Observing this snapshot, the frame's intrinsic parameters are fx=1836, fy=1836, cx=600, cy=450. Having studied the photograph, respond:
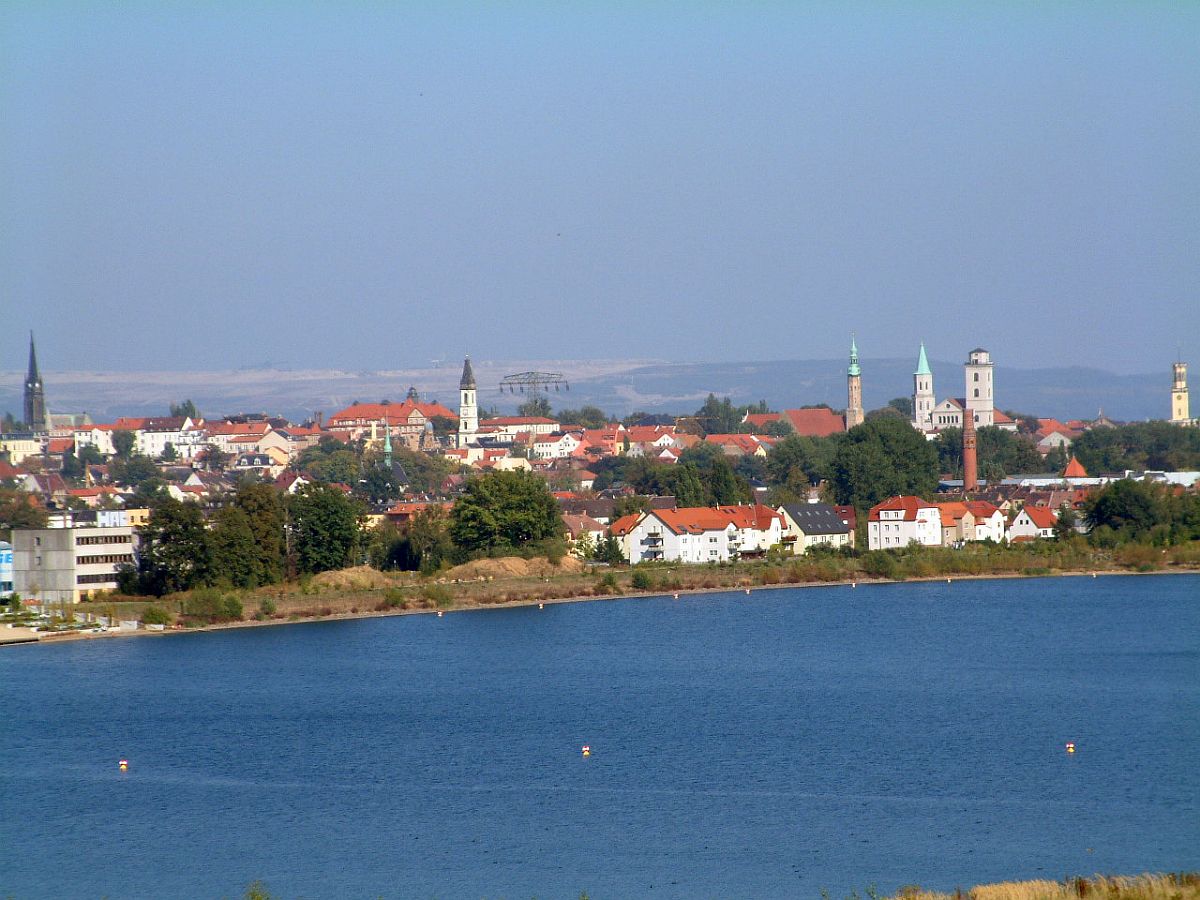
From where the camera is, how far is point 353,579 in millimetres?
33031

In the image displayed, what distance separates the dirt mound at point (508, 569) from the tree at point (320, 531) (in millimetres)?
2066

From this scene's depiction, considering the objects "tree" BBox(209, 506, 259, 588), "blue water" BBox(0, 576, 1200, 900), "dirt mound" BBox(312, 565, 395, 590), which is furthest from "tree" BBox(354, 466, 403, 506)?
"blue water" BBox(0, 576, 1200, 900)

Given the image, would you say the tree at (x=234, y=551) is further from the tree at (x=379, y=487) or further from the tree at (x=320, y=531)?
the tree at (x=379, y=487)

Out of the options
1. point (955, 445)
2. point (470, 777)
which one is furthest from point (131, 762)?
point (955, 445)

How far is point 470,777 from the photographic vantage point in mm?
16734

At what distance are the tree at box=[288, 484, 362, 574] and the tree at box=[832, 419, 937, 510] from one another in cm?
1546

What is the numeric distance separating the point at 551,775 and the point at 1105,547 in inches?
918

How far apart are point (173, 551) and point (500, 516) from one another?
22.3 ft

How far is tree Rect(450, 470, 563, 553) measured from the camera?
3538 cm

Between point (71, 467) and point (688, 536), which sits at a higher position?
point (71, 467)

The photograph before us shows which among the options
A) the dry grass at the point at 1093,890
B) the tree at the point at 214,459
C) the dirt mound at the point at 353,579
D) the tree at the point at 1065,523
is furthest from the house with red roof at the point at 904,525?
the tree at the point at 214,459

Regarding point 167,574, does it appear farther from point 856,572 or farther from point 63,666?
point 856,572

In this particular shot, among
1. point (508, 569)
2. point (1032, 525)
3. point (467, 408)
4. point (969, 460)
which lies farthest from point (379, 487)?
point (467, 408)

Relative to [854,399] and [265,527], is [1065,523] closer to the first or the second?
[265,527]
